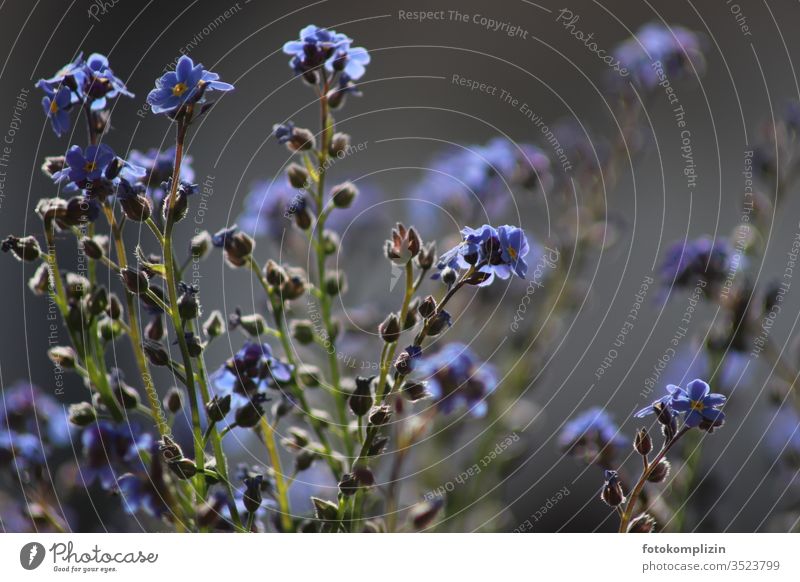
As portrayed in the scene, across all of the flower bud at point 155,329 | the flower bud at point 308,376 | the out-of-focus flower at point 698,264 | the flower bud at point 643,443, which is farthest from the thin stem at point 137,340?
the out-of-focus flower at point 698,264

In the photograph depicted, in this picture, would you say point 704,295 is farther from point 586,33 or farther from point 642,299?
point 586,33

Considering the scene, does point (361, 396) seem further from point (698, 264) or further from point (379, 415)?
point (698, 264)

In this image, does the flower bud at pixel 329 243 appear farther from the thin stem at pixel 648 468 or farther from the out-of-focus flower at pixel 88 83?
the thin stem at pixel 648 468

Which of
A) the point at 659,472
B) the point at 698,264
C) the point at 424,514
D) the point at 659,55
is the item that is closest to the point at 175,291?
the point at 424,514

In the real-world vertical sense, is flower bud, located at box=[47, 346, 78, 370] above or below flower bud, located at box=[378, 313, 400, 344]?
below

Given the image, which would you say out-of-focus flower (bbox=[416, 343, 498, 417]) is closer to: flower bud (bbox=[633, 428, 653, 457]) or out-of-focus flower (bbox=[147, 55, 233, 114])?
flower bud (bbox=[633, 428, 653, 457])

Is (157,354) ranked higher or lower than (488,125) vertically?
lower

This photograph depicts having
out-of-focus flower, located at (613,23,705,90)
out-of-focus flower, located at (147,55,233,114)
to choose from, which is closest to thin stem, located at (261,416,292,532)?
out-of-focus flower, located at (147,55,233,114)
